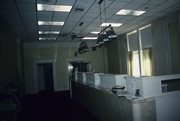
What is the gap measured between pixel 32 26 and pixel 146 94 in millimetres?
5534

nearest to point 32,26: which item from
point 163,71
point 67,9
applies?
point 67,9

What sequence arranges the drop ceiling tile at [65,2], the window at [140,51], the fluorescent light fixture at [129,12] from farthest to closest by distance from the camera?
the window at [140,51] < the fluorescent light fixture at [129,12] < the drop ceiling tile at [65,2]

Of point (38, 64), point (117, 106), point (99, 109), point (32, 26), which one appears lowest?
point (99, 109)

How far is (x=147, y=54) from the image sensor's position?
7852 millimetres

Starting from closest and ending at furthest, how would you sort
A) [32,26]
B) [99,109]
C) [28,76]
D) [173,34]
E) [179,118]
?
1. [179,118]
2. [99,109]
3. [173,34]
4. [32,26]
5. [28,76]

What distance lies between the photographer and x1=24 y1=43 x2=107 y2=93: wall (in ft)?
34.1

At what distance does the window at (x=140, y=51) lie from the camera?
25.2 ft

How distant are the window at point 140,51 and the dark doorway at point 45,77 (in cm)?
551

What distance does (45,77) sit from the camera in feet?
37.3

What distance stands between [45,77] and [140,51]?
694 centimetres

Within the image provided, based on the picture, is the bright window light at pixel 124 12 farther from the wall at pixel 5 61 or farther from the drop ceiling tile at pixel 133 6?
the wall at pixel 5 61

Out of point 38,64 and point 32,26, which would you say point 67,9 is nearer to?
point 32,26

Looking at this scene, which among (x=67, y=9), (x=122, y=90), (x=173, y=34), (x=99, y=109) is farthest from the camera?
(x=173, y=34)

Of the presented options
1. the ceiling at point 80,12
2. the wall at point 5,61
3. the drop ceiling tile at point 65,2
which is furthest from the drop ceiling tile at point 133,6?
the wall at point 5,61
